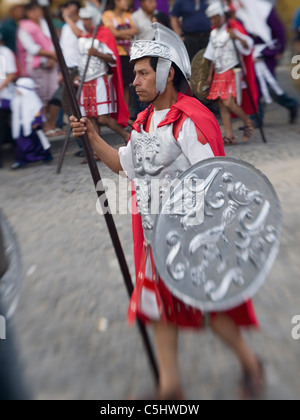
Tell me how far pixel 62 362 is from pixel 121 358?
0.90 feet

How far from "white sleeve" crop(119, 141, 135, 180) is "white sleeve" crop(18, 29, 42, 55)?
14.8 feet

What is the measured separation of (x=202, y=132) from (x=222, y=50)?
1047mm

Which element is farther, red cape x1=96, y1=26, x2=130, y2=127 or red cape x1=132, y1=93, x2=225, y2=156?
red cape x1=96, y1=26, x2=130, y2=127

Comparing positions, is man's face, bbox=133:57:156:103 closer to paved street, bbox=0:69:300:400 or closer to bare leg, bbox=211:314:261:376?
paved street, bbox=0:69:300:400

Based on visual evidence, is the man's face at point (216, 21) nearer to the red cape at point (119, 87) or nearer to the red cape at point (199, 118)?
the red cape at point (119, 87)

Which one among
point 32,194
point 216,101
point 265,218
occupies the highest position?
point 216,101

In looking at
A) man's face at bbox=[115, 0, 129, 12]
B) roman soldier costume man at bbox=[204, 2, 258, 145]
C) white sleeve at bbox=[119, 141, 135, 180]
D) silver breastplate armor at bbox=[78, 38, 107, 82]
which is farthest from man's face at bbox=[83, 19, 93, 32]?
man's face at bbox=[115, 0, 129, 12]

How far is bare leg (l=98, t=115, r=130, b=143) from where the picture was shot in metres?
2.40

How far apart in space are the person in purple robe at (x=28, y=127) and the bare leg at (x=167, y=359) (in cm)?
462

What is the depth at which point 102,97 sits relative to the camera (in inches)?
112

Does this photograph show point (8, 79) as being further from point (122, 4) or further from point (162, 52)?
point (162, 52)

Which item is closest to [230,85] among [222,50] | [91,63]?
[222,50]

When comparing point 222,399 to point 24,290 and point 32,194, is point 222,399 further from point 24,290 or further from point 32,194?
point 32,194
